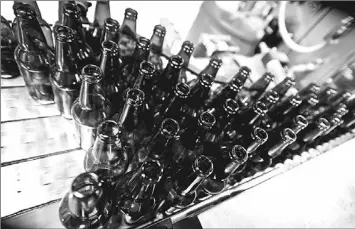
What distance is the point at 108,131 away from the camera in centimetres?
46

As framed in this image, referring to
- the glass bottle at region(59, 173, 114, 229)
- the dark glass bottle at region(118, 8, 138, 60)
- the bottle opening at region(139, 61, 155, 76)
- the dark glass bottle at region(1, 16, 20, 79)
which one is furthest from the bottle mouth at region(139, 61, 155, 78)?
the dark glass bottle at region(1, 16, 20, 79)

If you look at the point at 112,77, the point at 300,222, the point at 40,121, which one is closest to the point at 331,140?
the point at 300,222

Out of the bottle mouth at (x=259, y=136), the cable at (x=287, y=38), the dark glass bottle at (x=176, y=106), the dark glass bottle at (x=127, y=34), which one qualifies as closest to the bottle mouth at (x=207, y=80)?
the dark glass bottle at (x=176, y=106)

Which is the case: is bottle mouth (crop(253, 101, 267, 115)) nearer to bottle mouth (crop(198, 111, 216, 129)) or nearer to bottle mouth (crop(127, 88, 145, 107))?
bottle mouth (crop(198, 111, 216, 129))

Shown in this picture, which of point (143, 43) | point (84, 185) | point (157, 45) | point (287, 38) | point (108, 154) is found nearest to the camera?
point (84, 185)

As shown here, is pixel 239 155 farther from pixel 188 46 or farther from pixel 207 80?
pixel 188 46

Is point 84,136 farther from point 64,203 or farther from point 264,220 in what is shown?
point 264,220

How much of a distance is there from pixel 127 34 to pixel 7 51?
0.38m

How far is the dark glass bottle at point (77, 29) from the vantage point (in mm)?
647

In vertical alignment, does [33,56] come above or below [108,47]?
below

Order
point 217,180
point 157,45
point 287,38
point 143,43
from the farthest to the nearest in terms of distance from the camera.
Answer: point 287,38 → point 157,45 → point 143,43 → point 217,180

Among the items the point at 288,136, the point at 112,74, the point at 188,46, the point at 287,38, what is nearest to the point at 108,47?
the point at 112,74

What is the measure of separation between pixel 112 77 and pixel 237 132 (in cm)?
44

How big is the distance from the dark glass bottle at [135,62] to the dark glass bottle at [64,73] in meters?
0.17
